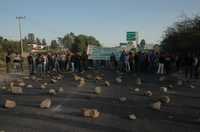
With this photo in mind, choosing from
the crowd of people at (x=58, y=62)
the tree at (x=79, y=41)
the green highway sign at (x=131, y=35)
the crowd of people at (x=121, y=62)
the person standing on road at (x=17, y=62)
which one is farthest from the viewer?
the tree at (x=79, y=41)

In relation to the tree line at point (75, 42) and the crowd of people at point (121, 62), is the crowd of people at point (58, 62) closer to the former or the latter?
the crowd of people at point (121, 62)

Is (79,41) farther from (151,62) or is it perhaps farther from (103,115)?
(103,115)

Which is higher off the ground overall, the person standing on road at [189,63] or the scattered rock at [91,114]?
the person standing on road at [189,63]

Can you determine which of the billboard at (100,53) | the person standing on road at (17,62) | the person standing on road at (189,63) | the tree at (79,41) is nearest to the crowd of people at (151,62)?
the person standing on road at (189,63)

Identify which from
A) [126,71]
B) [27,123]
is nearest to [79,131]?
[27,123]

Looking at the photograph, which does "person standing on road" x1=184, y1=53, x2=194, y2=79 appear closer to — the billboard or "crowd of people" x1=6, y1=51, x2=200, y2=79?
"crowd of people" x1=6, y1=51, x2=200, y2=79

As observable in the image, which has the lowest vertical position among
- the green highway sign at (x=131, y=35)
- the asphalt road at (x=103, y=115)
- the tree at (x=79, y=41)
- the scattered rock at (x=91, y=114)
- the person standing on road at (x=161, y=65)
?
the asphalt road at (x=103, y=115)

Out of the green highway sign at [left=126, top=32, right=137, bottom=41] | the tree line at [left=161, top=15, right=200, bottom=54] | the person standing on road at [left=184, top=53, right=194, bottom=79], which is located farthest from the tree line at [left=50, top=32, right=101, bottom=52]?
the person standing on road at [left=184, top=53, right=194, bottom=79]

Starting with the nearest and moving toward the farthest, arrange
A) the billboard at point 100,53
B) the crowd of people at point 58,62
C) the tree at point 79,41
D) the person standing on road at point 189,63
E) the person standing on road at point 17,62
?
1. the person standing on road at point 189,63
2. the person standing on road at point 17,62
3. the crowd of people at point 58,62
4. the billboard at point 100,53
5. the tree at point 79,41

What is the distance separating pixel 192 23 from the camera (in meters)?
37.6

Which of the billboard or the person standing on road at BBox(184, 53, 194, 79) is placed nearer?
the person standing on road at BBox(184, 53, 194, 79)

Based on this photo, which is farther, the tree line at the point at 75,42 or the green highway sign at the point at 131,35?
the tree line at the point at 75,42

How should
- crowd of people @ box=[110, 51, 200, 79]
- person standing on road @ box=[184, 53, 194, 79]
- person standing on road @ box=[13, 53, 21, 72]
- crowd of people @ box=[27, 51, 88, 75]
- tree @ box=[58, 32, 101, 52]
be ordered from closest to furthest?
person standing on road @ box=[184, 53, 194, 79], crowd of people @ box=[110, 51, 200, 79], person standing on road @ box=[13, 53, 21, 72], crowd of people @ box=[27, 51, 88, 75], tree @ box=[58, 32, 101, 52]

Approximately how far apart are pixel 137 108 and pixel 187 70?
13305 millimetres
